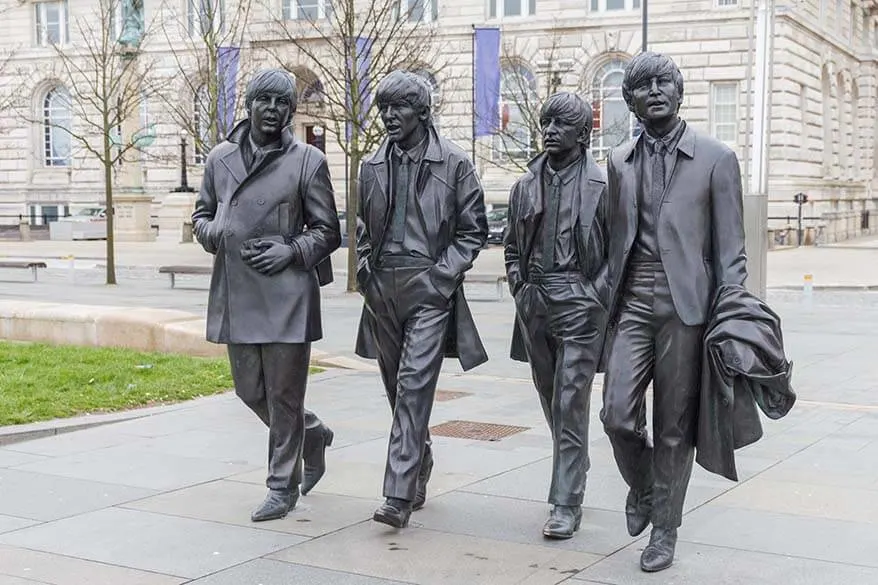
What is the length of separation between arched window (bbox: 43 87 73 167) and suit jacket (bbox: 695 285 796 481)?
51.8m

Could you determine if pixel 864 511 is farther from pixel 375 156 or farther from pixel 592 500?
pixel 375 156

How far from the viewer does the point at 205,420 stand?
9641 mm

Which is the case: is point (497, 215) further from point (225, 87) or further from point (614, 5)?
point (225, 87)

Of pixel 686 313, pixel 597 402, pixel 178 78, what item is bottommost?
pixel 597 402

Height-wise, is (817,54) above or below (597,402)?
above

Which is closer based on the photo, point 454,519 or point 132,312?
point 454,519

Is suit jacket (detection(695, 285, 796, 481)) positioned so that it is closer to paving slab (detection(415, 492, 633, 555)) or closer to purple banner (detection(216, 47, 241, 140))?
paving slab (detection(415, 492, 633, 555))

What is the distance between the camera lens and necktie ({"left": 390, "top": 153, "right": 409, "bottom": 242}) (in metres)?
Answer: 6.41

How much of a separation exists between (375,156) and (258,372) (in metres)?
1.27

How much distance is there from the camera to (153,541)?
607 cm

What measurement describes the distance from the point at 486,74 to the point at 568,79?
8.02 metres

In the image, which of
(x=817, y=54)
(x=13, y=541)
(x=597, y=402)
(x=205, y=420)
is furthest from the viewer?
(x=817, y=54)

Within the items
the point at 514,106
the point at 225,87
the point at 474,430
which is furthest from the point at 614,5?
the point at 474,430

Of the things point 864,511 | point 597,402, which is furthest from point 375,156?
point 597,402
